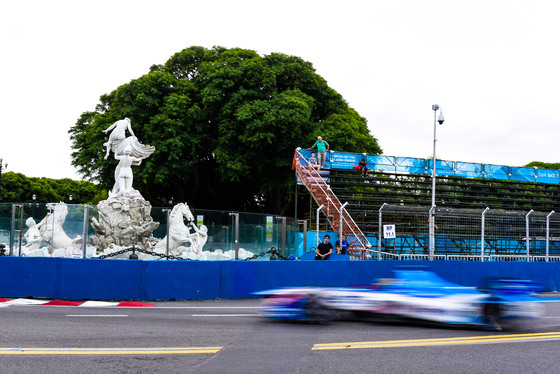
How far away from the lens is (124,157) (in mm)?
25688

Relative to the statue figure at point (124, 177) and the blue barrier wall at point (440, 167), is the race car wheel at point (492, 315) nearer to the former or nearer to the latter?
the statue figure at point (124, 177)

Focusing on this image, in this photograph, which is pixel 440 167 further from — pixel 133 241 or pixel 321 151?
pixel 133 241

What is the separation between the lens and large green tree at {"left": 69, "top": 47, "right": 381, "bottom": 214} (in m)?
36.3

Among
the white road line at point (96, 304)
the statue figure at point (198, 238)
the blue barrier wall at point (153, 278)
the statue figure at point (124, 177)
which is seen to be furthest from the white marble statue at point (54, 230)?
the white road line at point (96, 304)

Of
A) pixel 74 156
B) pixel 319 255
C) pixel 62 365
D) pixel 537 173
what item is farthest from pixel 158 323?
pixel 74 156

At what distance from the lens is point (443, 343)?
822 cm

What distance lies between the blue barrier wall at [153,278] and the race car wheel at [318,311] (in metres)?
5.17

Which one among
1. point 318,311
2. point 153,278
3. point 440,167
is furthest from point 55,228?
point 440,167

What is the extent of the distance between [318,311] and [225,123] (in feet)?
91.4

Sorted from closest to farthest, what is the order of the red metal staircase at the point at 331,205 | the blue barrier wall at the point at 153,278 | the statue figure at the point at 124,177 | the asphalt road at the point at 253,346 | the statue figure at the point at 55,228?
the asphalt road at the point at 253,346 → the blue barrier wall at the point at 153,278 → the statue figure at the point at 55,228 → the red metal staircase at the point at 331,205 → the statue figure at the point at 124,177

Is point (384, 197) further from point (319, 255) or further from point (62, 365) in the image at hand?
point (62, 365)

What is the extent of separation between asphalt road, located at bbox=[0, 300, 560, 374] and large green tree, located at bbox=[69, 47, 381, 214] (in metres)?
25.6

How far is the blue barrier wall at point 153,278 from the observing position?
14570mm

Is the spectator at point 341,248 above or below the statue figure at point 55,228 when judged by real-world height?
below
